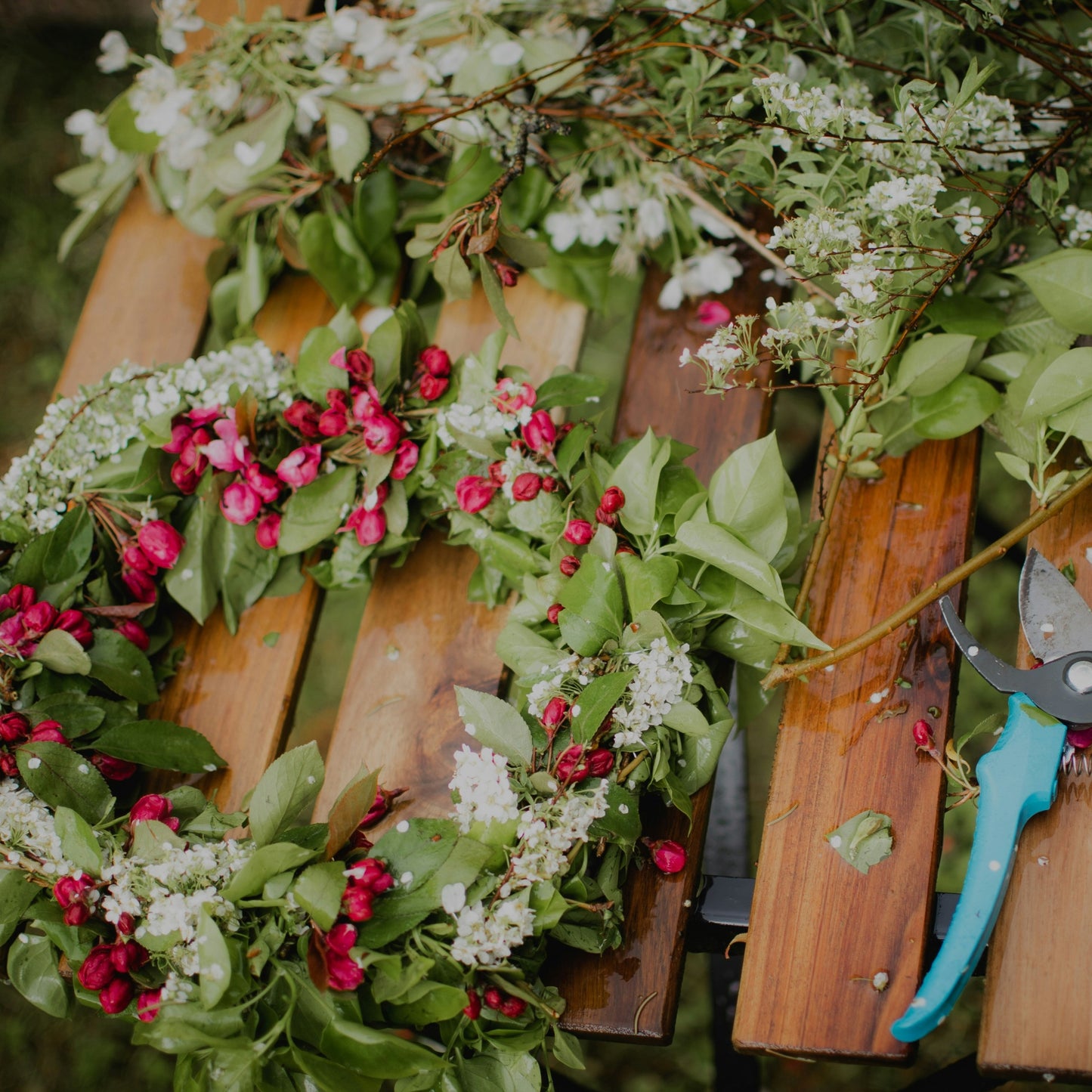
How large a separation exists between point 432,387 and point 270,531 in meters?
0.24

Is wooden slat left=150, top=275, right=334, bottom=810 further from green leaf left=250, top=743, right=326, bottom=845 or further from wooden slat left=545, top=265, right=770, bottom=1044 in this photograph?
wooden slat left=545, top=265, right=770, bottom=1044

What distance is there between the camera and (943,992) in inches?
32.0

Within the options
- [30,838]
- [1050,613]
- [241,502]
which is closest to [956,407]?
[1050,613]

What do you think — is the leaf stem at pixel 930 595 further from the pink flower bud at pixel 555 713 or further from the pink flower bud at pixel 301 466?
the pink flower bud at pixel 301 466

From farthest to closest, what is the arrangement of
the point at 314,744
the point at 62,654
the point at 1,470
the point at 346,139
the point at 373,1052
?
the point at 1,470 < the point at 346,139 < the point at 62,654 < the point at 314,744 < the point at 373,1052

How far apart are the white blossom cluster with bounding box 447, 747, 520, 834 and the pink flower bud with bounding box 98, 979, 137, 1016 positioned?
0.32 meters

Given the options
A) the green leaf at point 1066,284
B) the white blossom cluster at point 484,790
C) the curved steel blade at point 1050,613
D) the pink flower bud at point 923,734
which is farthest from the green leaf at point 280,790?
the green leaf at point 1066,284

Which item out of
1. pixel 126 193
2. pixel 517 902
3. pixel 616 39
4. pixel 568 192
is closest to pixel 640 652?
pixel 517 902

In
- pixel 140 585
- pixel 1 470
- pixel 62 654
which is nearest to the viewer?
pixel 62 654

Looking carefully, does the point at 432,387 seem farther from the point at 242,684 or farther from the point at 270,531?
the point at 242,684

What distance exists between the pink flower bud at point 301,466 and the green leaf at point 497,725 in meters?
0.31

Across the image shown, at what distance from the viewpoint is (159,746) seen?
1012 mm

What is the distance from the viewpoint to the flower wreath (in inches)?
33.0

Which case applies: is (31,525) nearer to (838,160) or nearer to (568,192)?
(568,192)
